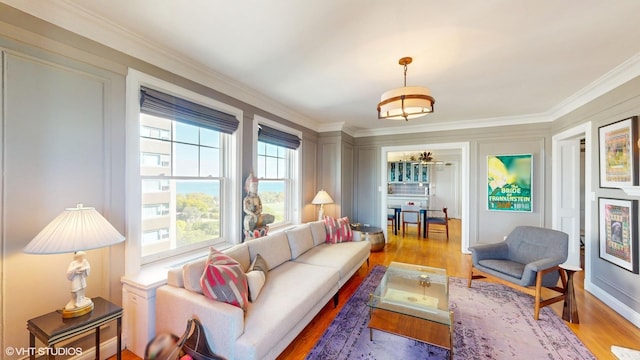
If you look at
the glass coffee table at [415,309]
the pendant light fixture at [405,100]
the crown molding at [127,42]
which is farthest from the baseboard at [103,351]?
the pendant light fixture at [405,100]

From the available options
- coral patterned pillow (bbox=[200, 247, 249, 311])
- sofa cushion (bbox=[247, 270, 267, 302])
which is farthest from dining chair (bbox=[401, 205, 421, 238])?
coral patterned pillow (bbox=[200, 247, 249, 311])

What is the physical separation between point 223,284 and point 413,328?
1445 millimetres

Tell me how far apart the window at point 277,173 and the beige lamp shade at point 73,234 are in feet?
6.79

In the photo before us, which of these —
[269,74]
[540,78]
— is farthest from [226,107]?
[540,78]

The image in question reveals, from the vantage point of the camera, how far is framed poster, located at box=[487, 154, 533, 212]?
4.33m

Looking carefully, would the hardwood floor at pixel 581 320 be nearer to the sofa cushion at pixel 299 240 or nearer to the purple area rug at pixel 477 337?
the purple area rug at pixel 477 337

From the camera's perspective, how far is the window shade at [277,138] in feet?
11.6

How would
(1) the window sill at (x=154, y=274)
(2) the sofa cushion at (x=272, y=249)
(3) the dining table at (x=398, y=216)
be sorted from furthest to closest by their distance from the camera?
(3) the dining table at (x=398, y=216) < (2) the sofa cushion at (x=272, y=249) < (1) the window sill at (x=154, y=274)

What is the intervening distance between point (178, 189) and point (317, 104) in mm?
2219

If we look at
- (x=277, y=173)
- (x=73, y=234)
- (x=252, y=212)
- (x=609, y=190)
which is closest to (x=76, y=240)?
(x=73, y=234)

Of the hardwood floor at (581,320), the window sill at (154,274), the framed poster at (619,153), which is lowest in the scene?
the hardwood floor at (581,320)

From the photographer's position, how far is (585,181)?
11.3 feet

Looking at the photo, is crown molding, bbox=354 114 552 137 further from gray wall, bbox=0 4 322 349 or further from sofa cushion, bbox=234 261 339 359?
gray wall, bbox=0 4 322 349

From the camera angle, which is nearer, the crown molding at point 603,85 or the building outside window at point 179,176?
the building outside window at point 179,176
